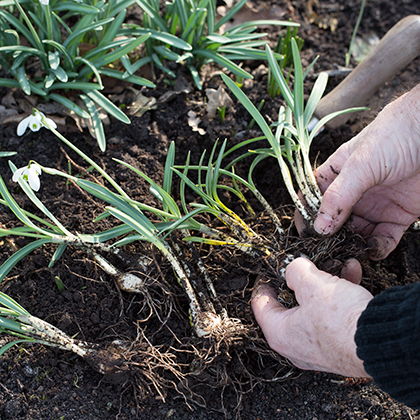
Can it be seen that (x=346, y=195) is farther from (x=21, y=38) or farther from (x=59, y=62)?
(x=21, y=38)

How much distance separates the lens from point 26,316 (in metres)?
1.39

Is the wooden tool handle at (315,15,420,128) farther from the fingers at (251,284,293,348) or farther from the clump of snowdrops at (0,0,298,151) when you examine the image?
the fingers at (251,284,293,348)

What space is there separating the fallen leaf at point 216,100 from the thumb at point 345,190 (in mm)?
911

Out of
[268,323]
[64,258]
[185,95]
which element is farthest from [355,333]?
[185,95]

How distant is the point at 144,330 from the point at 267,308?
0.51m

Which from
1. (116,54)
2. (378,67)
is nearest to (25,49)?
(116,54)

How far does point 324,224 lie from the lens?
1501 millimetres

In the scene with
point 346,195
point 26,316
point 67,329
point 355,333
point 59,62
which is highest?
point 59,62

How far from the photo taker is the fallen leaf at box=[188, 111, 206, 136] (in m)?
2.01

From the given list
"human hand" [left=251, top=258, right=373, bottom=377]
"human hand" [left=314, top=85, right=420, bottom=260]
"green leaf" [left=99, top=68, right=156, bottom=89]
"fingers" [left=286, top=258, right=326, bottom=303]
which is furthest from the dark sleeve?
"green leaf" [left=99, top=68, right=156, bottom=89]

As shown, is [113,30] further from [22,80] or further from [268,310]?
[268,310]

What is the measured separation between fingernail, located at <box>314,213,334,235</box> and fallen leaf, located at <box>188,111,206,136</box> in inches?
32.9

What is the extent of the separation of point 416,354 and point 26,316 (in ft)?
4.32

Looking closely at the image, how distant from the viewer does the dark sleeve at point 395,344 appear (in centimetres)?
99
